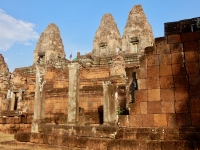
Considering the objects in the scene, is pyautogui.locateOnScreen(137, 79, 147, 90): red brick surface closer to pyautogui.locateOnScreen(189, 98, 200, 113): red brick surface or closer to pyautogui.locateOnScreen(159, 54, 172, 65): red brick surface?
pyautogui.locateOnScreen(159, 54, 172, 65): red brick surface

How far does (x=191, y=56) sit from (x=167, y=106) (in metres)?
1.35

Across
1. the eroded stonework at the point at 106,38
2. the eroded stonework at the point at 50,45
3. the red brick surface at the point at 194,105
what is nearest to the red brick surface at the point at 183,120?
the red brick surface at the point at 194,105

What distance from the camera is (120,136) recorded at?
518cm

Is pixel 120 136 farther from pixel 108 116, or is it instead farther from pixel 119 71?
Result: pixel 119 71

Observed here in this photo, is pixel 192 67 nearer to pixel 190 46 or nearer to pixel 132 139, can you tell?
pixel 190 46

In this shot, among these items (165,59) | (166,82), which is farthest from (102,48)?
(166,82)

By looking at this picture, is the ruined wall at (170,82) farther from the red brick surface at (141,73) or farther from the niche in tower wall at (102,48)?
the niche in tower wall at (102,48)

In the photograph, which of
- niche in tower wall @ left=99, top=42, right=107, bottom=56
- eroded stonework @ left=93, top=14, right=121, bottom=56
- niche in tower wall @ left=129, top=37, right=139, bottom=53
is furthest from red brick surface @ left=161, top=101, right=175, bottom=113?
niche in tower wall @ left=99, top=42, right=107, bottom=56

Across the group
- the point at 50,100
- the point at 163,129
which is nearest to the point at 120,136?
the point at 163,129

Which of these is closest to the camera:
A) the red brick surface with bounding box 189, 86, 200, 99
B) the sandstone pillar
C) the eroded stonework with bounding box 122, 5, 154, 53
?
the red brick surface with bounding box 189, 86, 200, 99

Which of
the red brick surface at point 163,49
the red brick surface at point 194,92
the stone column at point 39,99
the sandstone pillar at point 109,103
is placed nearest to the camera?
the red brick surface at point 194,92

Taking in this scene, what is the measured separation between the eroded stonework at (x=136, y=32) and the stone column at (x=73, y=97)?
23.6 metres

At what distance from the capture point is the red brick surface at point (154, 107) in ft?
16.3

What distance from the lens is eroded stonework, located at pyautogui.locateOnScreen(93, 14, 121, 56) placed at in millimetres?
35062
